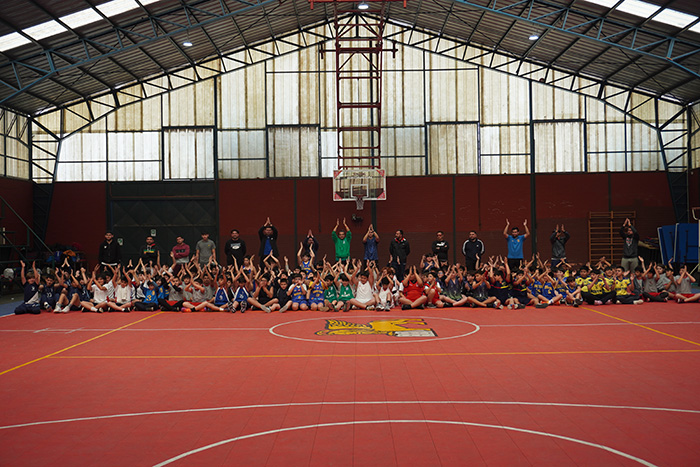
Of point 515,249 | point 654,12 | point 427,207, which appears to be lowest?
point 515,249

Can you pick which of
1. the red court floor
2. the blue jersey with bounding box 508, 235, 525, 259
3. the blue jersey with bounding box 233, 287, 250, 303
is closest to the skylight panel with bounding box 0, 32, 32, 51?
the red court floor

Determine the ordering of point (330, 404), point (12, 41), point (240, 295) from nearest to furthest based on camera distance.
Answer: point (330, 404) < point (240, 295) < point (12, 41)

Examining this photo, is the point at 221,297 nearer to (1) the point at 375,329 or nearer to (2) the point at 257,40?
(1) the point at 375,329

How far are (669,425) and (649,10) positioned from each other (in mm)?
19354

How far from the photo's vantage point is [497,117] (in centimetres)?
2797

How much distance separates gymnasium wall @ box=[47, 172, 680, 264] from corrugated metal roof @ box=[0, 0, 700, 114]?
17.1ft

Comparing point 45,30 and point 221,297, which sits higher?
point 45,30

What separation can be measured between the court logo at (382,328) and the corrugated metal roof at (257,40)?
14378mm

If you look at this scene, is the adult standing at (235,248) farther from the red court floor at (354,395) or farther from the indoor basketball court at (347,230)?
the red court floor at (354,395)

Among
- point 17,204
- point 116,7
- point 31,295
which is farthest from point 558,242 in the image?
point 17,204

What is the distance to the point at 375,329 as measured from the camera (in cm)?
1251

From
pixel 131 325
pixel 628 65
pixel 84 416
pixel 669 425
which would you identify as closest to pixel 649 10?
pixel 628 65

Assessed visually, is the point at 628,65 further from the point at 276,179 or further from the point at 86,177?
the point at 86,177

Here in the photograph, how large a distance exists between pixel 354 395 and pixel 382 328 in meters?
5.39
